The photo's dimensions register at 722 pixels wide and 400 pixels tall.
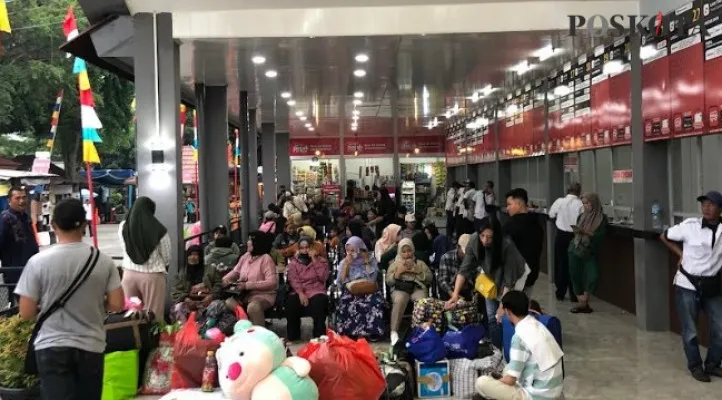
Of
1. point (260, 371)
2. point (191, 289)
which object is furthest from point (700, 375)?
point (191, 289)

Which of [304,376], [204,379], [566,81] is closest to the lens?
[304,376]

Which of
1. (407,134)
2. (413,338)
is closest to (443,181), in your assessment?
(407,134)

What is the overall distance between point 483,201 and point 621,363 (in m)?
7.90

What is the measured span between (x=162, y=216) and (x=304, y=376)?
4.25 meters

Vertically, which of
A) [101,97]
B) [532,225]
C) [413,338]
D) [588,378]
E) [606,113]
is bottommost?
[588,378]

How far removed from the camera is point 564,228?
9.19 m

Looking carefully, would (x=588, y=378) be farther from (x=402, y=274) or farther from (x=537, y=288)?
(x=537, y=288)

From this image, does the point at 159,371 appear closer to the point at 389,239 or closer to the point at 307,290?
the point at 307,290

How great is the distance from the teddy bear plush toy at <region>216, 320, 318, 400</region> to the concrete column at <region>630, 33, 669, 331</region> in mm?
4791

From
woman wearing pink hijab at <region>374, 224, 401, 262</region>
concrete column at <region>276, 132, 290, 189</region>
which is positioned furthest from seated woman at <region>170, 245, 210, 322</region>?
concrete column at <region>276, 132, 290, 189</region>

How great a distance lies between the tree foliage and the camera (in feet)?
68.3

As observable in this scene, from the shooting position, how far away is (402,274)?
7.19 meters

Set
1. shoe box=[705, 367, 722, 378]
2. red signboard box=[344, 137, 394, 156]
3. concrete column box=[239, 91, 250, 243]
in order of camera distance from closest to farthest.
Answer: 1. shoe box=[705, 367, 722, 378]
2. concrete column box=[239, 91, 250, 243]
3. red signboard box=[344, 137, 394, 156]

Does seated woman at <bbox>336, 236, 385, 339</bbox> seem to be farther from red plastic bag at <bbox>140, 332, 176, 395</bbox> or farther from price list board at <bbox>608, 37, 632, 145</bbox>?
price list board at <bbox>608, 37, 632, 145</bbox>
